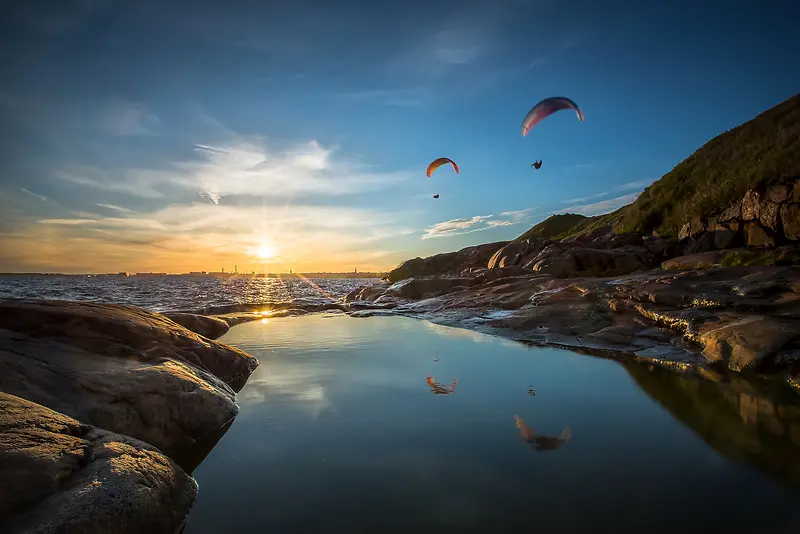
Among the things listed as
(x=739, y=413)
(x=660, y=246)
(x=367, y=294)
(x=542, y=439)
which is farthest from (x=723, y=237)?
(x=367, y=294)

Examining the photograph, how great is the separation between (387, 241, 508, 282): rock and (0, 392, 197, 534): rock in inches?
1277

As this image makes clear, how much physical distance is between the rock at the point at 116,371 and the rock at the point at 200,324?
4831 mm

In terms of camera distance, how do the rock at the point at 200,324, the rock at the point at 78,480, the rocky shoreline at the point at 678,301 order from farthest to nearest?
1. the rock at the point at 200,324
2. the rocky shoreline at the point at 678,301
3. the rock at the point at 78,480

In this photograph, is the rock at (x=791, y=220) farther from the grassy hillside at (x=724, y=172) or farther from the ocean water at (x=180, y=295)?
the ocean water at (x=180, y=295)

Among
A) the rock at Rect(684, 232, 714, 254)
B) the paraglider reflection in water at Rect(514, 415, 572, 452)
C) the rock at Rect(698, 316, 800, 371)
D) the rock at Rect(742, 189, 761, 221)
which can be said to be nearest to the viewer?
the paraglider reflection in water at Rect(514, 415, 572, 452)

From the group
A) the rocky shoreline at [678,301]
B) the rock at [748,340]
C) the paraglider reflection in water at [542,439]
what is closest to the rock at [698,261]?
the rocky shoreline at [678,301]

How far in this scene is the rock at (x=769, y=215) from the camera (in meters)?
13.9

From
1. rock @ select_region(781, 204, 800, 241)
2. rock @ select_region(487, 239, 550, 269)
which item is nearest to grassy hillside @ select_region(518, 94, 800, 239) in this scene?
rock @ select_region(781, 204, 800, 241)

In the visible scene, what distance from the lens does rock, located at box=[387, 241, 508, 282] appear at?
35438mm

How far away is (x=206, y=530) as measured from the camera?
243 centimetres

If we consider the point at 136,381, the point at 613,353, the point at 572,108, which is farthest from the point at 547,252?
the point at 136,381

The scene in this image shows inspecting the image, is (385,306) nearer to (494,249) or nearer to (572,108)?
(572,108)

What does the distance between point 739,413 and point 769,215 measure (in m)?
14.4

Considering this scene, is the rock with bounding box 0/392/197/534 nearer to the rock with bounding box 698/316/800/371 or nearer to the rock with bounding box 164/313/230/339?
the rock with bounding box 698/316/800/371
